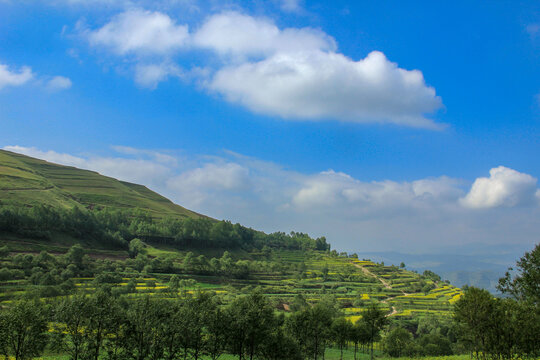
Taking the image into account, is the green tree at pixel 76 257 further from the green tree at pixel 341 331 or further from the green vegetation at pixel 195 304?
the green tree at pixel 341 331

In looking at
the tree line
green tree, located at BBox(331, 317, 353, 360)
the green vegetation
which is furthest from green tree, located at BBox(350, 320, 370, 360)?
the tree line

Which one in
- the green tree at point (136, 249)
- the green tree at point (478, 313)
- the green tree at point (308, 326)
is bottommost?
the green tree at point (308, 326)

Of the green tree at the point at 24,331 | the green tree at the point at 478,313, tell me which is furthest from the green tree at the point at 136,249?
the green tree at the point at 478,313

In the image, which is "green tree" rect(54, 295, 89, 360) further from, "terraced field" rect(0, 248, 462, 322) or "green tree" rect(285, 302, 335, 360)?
"terraced field" rect(0, 248, 462, 322)

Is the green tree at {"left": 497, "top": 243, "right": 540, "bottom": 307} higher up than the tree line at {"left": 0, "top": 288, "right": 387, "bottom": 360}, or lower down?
higher up

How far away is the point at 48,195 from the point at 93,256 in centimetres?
7853

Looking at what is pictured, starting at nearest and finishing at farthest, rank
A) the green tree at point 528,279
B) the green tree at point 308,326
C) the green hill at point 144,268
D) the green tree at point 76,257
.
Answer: the green tree at point 528,279, the green tree at point 308,326, the green hill at point 144,268, the green tree at point 76,257

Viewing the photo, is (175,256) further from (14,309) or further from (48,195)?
(14,309)

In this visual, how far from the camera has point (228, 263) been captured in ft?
497

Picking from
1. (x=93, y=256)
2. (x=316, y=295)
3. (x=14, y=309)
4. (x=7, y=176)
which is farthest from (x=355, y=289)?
(x=7, y=176)

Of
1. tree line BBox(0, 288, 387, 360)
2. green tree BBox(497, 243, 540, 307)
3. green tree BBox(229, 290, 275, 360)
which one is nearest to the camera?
tree line BBox(0, 288, 387, 360)

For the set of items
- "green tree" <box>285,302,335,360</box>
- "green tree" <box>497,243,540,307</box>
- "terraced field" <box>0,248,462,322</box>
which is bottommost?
"terraced field" <box>0,248,462,322</box>

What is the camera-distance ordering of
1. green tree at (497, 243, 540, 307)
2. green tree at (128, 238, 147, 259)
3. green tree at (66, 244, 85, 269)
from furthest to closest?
green tree at (128, 238, 147, 259) → green tree at (66, 244, 85, 269) → green tree at (497, 243, 540, 307)

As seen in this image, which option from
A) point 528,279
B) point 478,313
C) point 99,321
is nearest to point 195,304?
point 99,321
